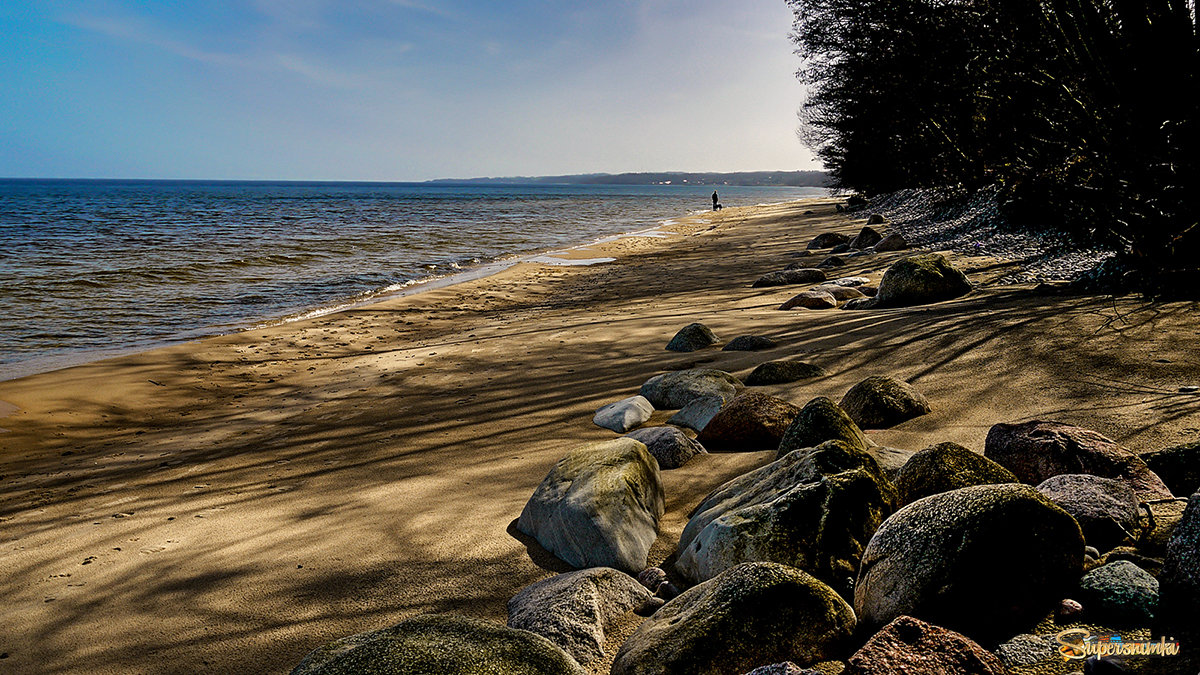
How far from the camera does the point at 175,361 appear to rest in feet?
25.7

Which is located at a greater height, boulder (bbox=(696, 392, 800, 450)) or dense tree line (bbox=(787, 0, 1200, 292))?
dense tree line (bbox=(787, 0, 1200, 292))

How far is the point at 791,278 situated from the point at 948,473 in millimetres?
7765

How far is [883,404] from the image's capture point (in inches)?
139

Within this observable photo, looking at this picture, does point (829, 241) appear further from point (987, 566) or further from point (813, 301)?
point (987, 566)

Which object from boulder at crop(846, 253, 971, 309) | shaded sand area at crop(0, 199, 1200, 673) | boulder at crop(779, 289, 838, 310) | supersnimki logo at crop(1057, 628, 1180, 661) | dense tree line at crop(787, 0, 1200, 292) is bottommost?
shaded sand area at crop(0, 199, 1200, 673)

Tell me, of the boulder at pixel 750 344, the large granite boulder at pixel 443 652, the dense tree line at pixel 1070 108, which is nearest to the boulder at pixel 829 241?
the dense tree line at pixel 1070 108

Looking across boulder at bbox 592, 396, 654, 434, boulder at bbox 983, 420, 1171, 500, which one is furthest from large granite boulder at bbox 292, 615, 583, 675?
boulder at bbox 592, 396, 654, 434

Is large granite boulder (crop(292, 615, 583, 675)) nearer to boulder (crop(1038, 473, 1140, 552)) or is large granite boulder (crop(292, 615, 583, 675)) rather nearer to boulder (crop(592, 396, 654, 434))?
boulder (crop(1038, 473, 1140, 552))

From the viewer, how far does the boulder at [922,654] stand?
1479 millimetres

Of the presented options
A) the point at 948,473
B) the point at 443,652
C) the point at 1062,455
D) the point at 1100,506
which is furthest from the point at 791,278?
the point at 443,652

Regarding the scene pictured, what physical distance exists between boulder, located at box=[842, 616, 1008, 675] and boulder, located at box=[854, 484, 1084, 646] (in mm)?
132

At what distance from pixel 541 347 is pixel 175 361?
4.51 metres

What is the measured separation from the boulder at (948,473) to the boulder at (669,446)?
4.08 ft

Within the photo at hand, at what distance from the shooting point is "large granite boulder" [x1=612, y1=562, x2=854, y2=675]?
1716 millimetres
